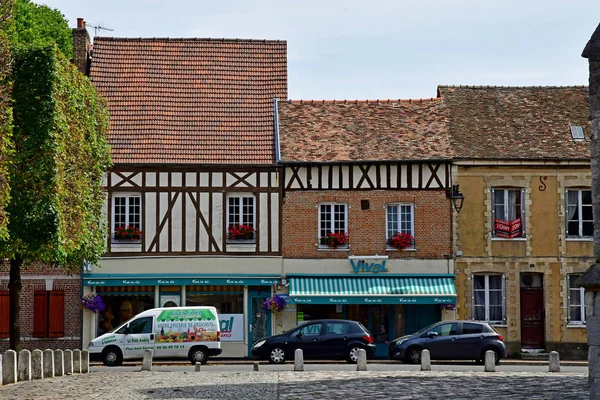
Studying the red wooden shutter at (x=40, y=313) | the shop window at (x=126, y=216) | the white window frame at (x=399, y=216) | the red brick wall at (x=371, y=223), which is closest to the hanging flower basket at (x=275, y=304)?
the red brick wall at (x=371, y=223)

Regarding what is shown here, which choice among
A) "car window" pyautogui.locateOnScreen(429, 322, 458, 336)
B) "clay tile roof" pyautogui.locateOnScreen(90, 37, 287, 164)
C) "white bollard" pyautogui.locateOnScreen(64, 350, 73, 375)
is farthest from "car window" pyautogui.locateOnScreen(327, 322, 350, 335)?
"white bollard" pyautogui.locateOnScreen(64, 350, 73, 375)

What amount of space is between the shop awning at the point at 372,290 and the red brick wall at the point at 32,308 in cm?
670

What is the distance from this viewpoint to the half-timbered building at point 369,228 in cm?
3378

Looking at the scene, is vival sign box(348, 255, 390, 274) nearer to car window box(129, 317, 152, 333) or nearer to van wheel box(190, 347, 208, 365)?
van wheel box(190, 347, 208, 365)

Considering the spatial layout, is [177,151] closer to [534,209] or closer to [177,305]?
[177,305]

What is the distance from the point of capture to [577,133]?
34.9m

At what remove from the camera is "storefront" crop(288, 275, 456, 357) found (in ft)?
109

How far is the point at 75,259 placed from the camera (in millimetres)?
27297

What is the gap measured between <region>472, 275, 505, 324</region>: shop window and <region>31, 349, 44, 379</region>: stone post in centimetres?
1568

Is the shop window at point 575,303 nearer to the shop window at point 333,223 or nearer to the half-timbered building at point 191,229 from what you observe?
the shop window at point 333,223

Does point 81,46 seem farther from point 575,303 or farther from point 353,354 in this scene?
point 575,303

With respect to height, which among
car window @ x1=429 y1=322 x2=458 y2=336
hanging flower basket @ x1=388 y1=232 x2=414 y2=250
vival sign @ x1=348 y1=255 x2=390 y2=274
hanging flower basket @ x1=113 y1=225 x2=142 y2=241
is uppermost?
hanging flower basket @ x1=113 y1=225 x2=142 y2=241

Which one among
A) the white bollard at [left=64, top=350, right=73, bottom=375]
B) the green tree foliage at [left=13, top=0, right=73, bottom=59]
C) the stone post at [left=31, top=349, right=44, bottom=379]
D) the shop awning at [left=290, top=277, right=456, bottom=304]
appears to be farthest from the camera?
the green tree foliage at [left=13, top=0, right=73, bottom=59]

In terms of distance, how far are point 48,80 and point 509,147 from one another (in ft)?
51.9
